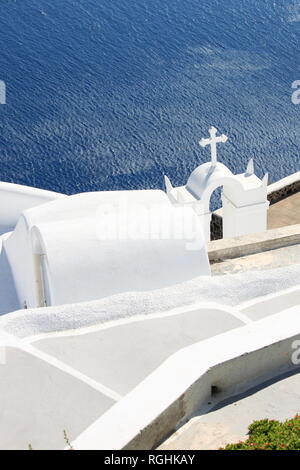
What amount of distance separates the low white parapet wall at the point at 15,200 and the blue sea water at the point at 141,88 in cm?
1827

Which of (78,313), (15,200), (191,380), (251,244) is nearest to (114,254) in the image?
(78,313)

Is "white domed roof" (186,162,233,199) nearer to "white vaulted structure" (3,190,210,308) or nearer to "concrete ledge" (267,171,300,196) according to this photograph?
"white vaulted structure" (3,190,210,308)

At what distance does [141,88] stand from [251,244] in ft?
109

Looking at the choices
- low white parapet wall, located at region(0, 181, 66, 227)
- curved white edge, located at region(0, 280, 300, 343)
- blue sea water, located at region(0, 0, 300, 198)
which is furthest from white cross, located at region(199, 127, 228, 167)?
blue sea water, located at region(0, 0, 300, 198)

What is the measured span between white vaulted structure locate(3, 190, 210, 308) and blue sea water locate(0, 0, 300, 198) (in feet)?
76.6

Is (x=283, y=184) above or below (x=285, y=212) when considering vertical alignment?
above

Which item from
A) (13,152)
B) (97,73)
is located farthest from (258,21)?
(13,152)

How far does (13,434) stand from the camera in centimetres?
681

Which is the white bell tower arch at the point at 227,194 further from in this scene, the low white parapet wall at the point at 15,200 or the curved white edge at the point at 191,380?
the curved white edge at the point at 191,380

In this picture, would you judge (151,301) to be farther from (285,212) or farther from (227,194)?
(285,212)

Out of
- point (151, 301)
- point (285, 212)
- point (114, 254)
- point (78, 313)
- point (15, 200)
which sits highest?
point (15, 200)

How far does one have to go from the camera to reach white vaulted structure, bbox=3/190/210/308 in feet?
36.1

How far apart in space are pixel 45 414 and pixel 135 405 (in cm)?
Result: 130

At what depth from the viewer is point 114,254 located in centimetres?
1112
